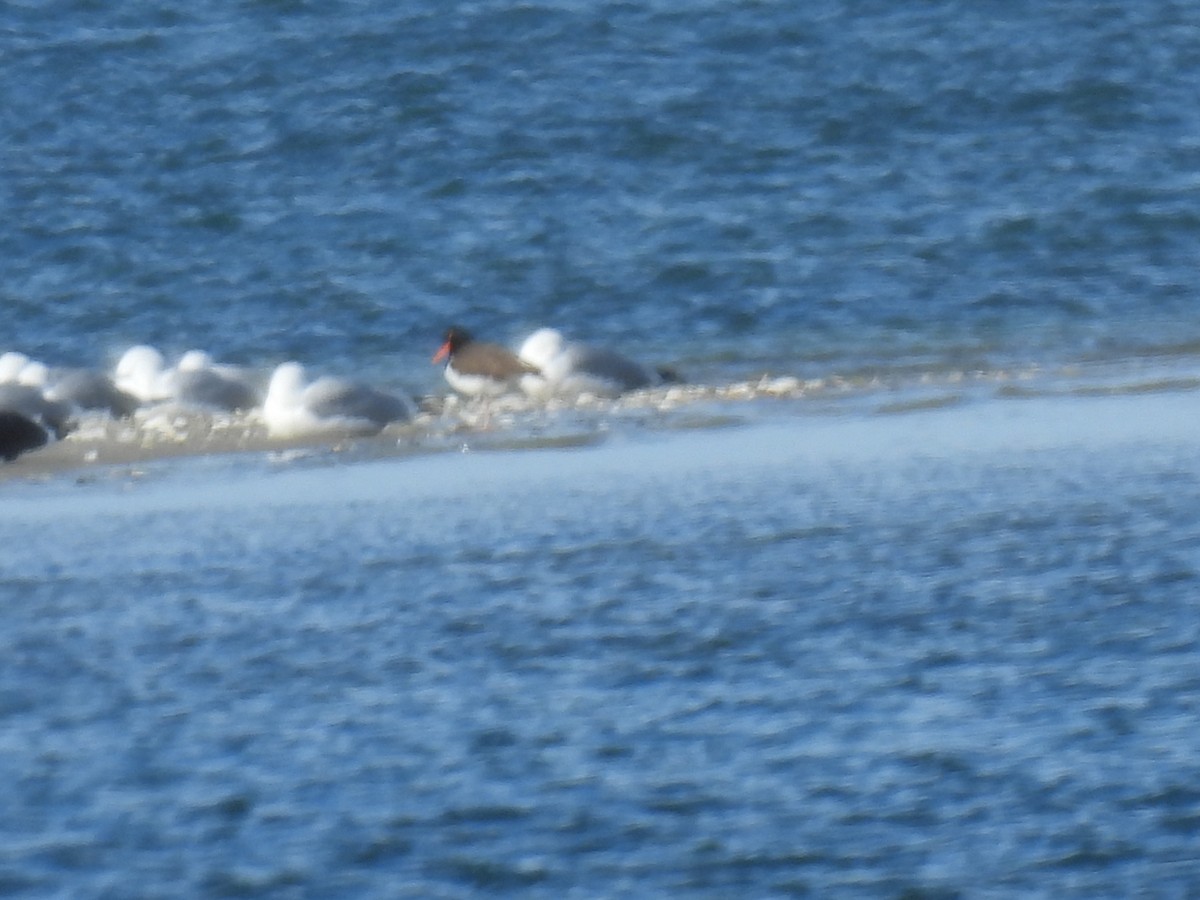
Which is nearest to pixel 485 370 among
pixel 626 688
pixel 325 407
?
pixel 325 407

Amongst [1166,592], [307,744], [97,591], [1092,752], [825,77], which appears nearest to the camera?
[1092,752]

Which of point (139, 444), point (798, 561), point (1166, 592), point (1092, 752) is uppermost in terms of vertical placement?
point (139, 444)

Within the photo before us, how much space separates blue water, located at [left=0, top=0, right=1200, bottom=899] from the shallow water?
0.02 m

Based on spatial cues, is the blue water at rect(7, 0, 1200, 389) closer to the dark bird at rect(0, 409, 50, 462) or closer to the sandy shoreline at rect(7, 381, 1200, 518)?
the sandy shoreline at rect(7, 381, 1200, 518)

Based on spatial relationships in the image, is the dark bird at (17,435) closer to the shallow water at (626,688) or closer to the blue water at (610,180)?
the shallow water at (626,688)

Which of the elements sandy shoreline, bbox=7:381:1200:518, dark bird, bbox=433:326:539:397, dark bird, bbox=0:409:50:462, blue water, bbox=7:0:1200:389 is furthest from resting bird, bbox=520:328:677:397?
dark bird, bbox=0:409:50:462

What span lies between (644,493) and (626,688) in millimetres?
3528

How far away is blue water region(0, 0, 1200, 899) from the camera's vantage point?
607 centimetres

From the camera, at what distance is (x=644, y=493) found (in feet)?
35.0

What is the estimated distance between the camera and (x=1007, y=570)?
844 centimetres

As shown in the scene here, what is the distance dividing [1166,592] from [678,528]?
217 centimetres

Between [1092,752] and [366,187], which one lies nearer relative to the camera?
[1092,752]

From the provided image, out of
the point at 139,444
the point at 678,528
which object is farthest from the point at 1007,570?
the point at 139,444

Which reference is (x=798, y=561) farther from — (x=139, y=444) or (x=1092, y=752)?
(x=139, y=444)
